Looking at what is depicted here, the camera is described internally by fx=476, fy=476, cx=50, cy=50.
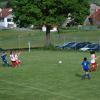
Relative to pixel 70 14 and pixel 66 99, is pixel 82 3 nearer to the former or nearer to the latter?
pixel 70 14

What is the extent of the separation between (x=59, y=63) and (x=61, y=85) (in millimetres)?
13438

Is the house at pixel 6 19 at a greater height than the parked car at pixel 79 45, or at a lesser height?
greater

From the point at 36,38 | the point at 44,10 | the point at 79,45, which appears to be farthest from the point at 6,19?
the point at 79,45

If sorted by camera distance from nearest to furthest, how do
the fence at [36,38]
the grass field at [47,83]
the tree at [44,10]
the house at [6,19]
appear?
1. the grass field at [47,83]
2. the tree at [44,10]
3. the fence at [36,38]
4. the house at [6,19]

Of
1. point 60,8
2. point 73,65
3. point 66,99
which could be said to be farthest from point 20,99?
point 60,8

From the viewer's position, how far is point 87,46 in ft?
195

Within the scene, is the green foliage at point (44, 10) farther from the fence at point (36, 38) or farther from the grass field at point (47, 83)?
the grass field at point (47, 83)

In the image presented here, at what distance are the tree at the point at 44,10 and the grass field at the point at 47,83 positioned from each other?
79.6 feet

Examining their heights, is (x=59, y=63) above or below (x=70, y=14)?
below

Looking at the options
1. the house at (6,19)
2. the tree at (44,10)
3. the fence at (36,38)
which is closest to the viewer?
the tree at (44,10)

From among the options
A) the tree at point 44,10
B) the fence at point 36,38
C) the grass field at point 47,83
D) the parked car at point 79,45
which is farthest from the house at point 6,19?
the grass field at point 47,83

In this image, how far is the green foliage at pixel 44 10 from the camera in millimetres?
63844

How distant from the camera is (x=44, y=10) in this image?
65125 millimetres

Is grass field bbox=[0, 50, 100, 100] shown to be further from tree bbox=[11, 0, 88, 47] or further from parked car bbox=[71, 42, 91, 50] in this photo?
tree bbox=[11, 0, 88, 47]
